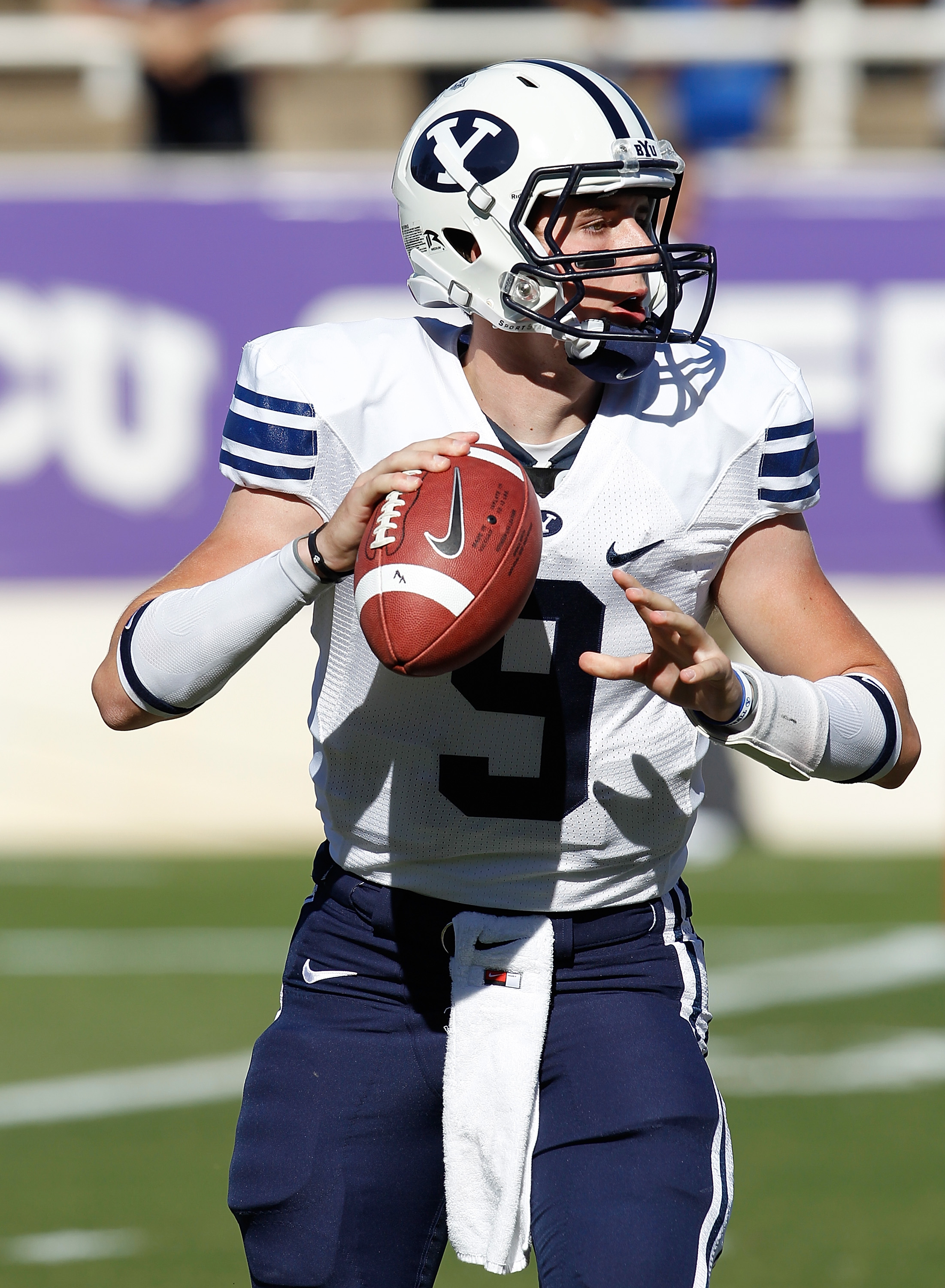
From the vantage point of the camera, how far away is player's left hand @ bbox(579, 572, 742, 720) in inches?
Answer: 86.6

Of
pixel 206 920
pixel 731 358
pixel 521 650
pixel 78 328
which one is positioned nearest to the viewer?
pixel 521 650

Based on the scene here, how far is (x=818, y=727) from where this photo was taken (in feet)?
7.88

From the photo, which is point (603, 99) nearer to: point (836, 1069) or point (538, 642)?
point (538, 642)

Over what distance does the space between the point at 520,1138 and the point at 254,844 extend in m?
5.42

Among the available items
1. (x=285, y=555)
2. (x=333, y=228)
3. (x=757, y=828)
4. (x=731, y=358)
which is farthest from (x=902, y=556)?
(x=285, y=555)

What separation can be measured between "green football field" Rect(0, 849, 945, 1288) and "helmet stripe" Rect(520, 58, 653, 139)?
2305 millimetres

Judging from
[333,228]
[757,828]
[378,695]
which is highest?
[378,695]

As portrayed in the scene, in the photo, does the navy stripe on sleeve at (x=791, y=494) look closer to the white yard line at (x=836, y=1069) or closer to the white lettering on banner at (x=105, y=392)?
the white yard line at (x=836, y=1069)

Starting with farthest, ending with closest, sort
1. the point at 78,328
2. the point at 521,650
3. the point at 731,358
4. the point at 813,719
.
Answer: the point at 78,328, the point at 731,358, the point at 521,650, the point at 813,719

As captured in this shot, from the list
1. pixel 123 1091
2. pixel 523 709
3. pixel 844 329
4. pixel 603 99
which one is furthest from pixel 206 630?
pixel 844 329

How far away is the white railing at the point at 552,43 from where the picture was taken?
27.1 feet

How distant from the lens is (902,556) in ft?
25.6

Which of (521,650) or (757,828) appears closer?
(521,650)

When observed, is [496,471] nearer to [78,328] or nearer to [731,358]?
[731,358]
